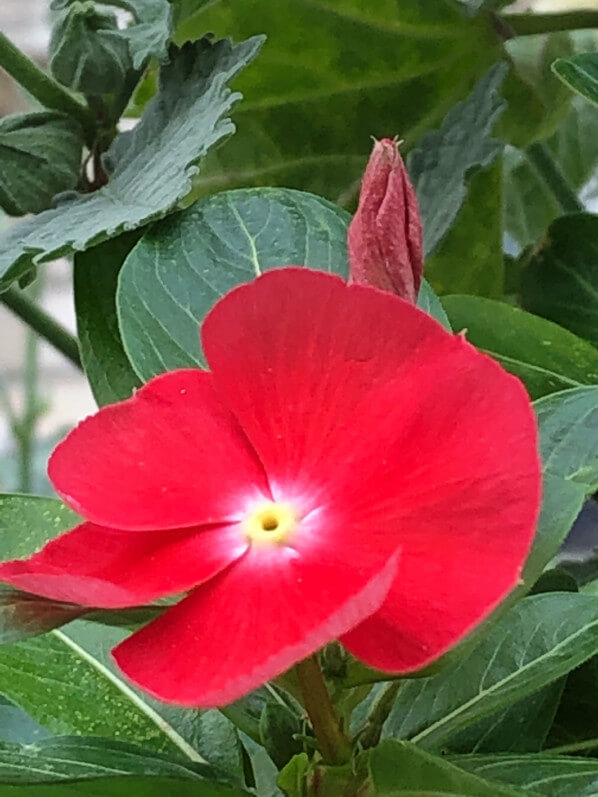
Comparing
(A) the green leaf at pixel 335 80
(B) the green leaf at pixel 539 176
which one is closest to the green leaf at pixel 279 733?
(A) the green leaf at pixel 335 80

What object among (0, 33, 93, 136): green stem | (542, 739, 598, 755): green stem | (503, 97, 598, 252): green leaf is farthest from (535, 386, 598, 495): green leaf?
(503, 97, 598, 252): green leaf

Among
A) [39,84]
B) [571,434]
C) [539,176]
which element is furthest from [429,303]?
[539,176]

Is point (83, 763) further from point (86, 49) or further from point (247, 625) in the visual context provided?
point (86, 49)

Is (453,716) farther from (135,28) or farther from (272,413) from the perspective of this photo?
(135,28)

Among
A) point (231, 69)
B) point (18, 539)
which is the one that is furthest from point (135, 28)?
point (18, 539)

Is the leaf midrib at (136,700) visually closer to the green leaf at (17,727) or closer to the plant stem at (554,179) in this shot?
the green leaf at (17,727)

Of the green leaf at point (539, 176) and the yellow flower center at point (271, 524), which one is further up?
the yellow flower center at point (271, 524)
